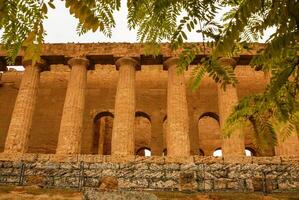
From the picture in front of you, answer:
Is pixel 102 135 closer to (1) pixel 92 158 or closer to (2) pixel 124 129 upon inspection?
(2) pixel 124 129

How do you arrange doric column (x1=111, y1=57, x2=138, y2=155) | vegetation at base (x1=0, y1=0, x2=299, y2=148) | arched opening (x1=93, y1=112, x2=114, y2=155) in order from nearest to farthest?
vegetation at base (x1=0, y1=0, x2=299, y2=148) < doric column (x1=111, y1=57, x2=138, y2=155) < arched opening (x1=93, y1=112, x2=114, y2=155)

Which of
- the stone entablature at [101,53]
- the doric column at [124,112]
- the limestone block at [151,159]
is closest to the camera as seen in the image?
the limestone block at [151,159]

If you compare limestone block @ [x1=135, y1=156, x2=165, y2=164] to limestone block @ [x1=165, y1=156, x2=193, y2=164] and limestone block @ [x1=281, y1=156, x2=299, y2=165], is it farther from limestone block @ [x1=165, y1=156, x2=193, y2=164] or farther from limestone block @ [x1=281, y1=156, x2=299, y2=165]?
limestone block @ [x1=281, y1=156, x2=299, y2=165]

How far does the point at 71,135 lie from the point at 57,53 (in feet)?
18.0

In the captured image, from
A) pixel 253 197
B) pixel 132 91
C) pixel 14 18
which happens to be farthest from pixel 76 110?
pixel 14 18

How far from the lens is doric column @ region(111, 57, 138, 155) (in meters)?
18.8

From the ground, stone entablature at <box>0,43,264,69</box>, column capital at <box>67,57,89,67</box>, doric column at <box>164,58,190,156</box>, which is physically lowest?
the ground

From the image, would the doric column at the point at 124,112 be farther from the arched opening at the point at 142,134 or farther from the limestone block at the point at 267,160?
the arched opening at the point at 142,134

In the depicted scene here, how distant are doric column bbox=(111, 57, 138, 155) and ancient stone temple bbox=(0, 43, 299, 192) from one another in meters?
0.05

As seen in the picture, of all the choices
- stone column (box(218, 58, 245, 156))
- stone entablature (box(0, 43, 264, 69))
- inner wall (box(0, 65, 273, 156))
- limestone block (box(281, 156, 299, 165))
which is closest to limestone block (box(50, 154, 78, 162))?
inner wall (box(0, 65, 273, 156))

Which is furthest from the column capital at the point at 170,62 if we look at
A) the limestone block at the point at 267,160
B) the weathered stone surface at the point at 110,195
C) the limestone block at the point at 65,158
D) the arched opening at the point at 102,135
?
the weathered stone surface at the point at 110,195

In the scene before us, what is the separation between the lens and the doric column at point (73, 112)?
18.9 metres

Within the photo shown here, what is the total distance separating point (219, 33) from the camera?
2855mm

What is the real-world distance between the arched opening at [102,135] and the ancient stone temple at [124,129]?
7 cm
